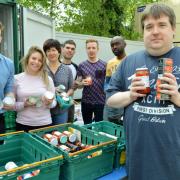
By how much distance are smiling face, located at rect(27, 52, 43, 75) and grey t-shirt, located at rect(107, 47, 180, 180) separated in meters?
1.32

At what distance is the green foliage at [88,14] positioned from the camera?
1129 centimetres

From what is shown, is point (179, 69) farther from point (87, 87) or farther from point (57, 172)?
point (87, 87)

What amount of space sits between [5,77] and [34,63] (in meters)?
0.35

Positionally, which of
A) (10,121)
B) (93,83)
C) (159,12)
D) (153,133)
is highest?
(159,12)

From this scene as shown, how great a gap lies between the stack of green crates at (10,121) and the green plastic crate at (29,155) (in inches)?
26.0

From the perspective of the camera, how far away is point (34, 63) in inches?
105

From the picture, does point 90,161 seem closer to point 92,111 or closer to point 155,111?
point 155,111

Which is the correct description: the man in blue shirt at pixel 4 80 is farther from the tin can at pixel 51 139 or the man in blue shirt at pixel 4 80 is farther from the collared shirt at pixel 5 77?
the tin can at pixel 51 139

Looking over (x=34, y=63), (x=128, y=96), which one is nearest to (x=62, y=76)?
(x=34, y=63)

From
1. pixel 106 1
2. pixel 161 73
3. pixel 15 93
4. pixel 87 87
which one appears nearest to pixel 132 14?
pixel 106 1

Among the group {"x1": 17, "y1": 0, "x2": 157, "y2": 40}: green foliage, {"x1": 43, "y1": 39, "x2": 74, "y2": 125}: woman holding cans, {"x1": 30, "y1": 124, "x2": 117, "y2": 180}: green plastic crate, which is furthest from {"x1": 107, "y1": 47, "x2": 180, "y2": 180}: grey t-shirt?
{"x1": 17, "y1": 0, "x2": 157, "y2": 40}: green foliage

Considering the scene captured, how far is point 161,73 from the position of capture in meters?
1.42

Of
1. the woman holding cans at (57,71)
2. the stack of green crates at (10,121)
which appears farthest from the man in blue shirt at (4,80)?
the woman holding cans at (57,71)

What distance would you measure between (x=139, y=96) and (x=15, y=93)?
5.05 feet
